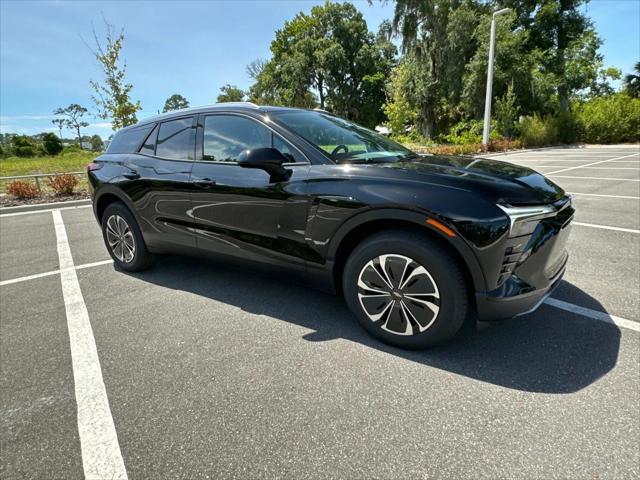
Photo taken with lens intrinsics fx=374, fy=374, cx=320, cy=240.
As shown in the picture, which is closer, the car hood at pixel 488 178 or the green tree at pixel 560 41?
the car hood at pixel 488 178

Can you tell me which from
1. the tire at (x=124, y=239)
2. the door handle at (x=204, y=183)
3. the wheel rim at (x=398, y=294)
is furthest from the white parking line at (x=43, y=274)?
the wheel rim at (x=398, y=294)

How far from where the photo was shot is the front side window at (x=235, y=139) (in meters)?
2.76

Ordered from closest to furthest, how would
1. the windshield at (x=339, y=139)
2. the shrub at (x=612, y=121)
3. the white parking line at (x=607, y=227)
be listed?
1. the windshield at (x=339, y=139)
2. the white parking line at (x=607, y=227)
3. the shrub at (x=612, y=121)

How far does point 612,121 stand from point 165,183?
122 ft

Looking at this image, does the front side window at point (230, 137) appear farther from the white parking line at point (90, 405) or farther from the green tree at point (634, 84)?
the green tree at point (634, 84)

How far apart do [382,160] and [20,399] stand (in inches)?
107

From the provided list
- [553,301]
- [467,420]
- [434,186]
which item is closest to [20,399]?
[467,420]

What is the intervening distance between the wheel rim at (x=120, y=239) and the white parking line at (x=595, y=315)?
3934 millimetres

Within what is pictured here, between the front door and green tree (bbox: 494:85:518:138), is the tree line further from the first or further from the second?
the front door

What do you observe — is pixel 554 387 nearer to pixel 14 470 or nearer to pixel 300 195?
pixel 300 195

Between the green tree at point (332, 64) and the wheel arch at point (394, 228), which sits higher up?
the green tree at point (332, 64)

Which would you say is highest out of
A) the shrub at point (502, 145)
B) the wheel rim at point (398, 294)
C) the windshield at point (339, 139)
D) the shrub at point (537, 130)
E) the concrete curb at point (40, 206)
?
the shrub at point (537, 130)

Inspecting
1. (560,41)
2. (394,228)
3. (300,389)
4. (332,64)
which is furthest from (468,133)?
(300,389)

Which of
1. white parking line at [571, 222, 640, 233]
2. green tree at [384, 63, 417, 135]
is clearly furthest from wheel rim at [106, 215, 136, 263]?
green tree at [384, 63, 417, 135]
